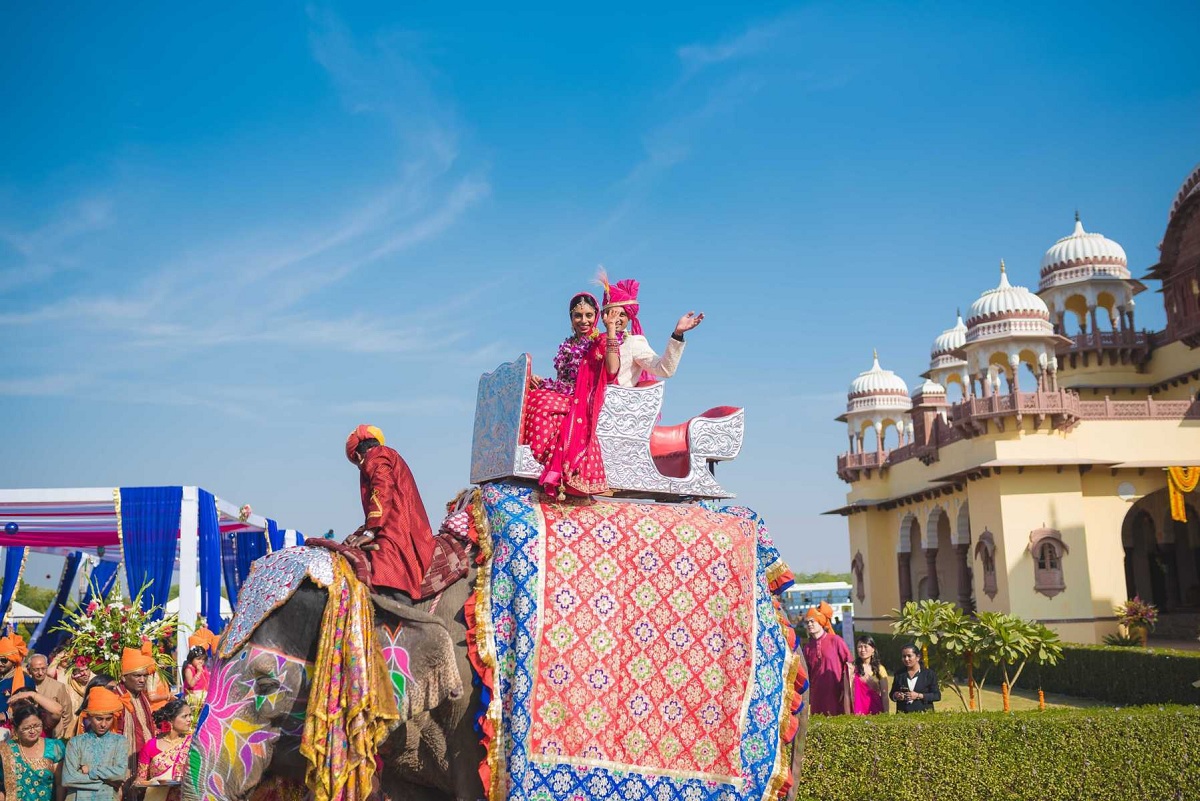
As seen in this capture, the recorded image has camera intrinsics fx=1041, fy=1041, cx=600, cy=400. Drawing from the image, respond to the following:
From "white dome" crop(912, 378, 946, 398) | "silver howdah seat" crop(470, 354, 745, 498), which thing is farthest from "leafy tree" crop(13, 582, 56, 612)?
"silver howdah seat" crop(470, 354, 745, 498)

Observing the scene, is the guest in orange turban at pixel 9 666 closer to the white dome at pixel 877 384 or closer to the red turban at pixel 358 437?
the red turban at pixel 358 437

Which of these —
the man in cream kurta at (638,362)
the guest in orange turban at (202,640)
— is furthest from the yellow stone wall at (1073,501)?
the man in cream kurta at (638,362)

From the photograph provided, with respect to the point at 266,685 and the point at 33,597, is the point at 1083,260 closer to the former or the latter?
the point at 266,685

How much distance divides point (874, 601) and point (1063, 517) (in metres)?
11.5

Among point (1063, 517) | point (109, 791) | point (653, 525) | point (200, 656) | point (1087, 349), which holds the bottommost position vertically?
point (109, 791)

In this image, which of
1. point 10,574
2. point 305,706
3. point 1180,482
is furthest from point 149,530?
point 1180,482

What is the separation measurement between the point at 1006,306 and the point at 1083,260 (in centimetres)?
585

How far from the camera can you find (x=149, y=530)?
1266 centimetres

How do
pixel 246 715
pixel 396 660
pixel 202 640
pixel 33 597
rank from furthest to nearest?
1. pixel 33 597
2. pixel 202 640
3. pixel 396 660
4. pixel 246 715

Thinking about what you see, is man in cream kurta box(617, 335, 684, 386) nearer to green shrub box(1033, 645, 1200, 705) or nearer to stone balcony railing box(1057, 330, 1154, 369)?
green shrub box(1033, 645, 1200, 705)

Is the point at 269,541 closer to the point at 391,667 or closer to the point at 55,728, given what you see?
the point at 55,728

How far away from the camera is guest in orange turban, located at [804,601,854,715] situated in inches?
358

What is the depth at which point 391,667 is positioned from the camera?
4.32 m

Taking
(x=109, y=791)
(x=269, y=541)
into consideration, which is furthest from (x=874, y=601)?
(x=109, y=791)
